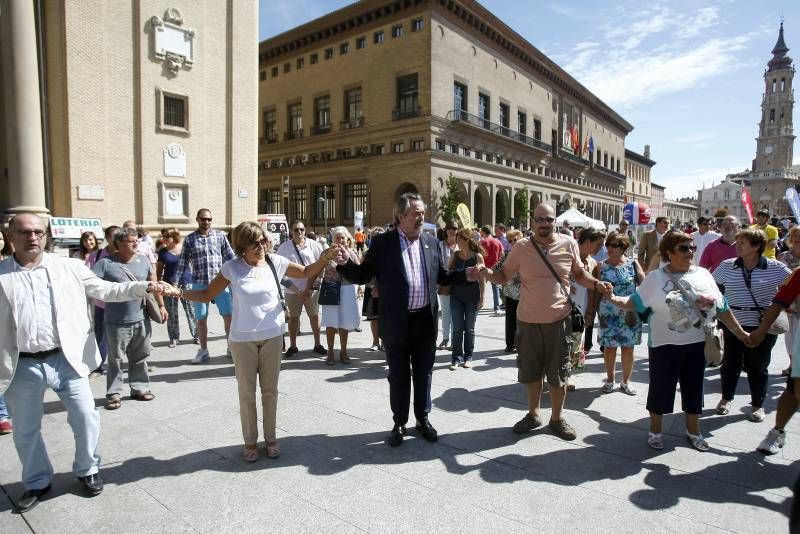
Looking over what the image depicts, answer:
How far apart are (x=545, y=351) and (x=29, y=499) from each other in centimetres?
412

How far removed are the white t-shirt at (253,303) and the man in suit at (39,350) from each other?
1055 millimetres

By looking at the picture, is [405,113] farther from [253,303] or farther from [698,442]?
[698,442]

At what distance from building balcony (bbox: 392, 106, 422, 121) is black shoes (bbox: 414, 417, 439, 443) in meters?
36.4

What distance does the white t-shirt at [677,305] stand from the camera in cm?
406

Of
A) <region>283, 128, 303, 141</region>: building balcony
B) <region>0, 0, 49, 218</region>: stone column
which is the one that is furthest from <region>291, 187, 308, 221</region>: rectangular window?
<region>0, 0, 49, 218</region>: stone column

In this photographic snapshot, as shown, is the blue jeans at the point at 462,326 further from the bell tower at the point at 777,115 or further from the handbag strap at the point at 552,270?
the bell tower at the point at 777,115

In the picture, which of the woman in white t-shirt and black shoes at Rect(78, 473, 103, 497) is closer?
black shoes at Rect(78, 473, 103, 497)

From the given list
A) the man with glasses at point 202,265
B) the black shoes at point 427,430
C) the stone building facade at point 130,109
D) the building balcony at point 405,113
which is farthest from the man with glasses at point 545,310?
the building balcony at point 405,113

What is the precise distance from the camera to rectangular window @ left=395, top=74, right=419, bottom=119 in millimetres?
38938

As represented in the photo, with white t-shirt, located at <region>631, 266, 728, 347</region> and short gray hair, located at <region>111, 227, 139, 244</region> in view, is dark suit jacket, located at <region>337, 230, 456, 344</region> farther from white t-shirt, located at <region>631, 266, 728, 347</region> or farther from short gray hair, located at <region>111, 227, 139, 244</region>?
short gray hair, located at <region>111, 227, 139, 244</region>

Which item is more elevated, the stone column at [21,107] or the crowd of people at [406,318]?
the stone column at [21,107]

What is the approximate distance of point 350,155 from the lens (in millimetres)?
43406

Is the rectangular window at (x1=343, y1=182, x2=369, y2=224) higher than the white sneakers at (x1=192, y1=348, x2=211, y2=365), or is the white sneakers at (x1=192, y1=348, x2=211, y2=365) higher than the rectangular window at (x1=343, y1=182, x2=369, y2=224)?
the rectangular window at (x1=343, y1=182, x2=369, y2=224)

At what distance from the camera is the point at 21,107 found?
15188 millimetres
